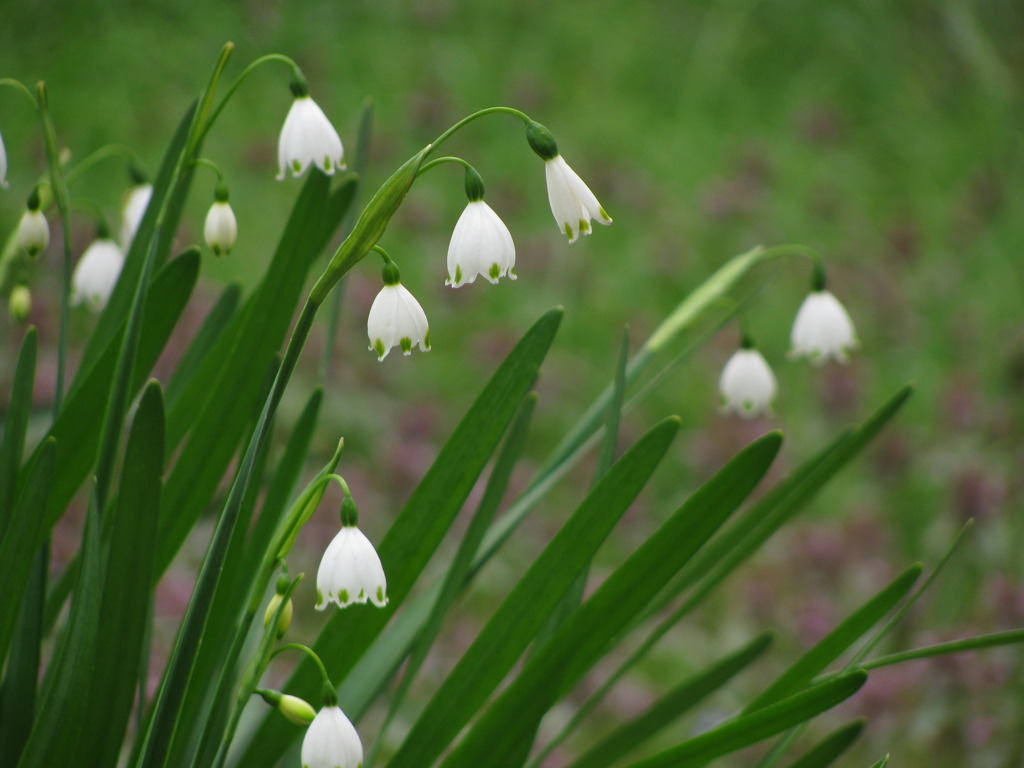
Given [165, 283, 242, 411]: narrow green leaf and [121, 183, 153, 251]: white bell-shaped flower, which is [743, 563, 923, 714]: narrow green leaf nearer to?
[165, 283, 242, 411]: narrow green leaf

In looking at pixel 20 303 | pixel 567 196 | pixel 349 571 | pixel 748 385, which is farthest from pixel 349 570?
pixel 748 385

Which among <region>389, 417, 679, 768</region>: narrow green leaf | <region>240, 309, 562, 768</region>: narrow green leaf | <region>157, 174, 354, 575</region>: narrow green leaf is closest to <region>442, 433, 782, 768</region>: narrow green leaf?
<region>389, 417, 679, 768</region>: narrow green leaf

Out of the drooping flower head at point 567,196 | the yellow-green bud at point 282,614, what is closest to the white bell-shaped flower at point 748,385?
the drooping flower head at point 567,196

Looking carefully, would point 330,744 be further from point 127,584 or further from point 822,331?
point 822,331

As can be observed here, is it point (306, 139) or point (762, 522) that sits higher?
point (306, 139)

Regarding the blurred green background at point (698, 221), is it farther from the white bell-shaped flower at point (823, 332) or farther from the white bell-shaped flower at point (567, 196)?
the white bell-shaped flower at point (567, 196)

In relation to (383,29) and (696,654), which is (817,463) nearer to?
(696,654)
